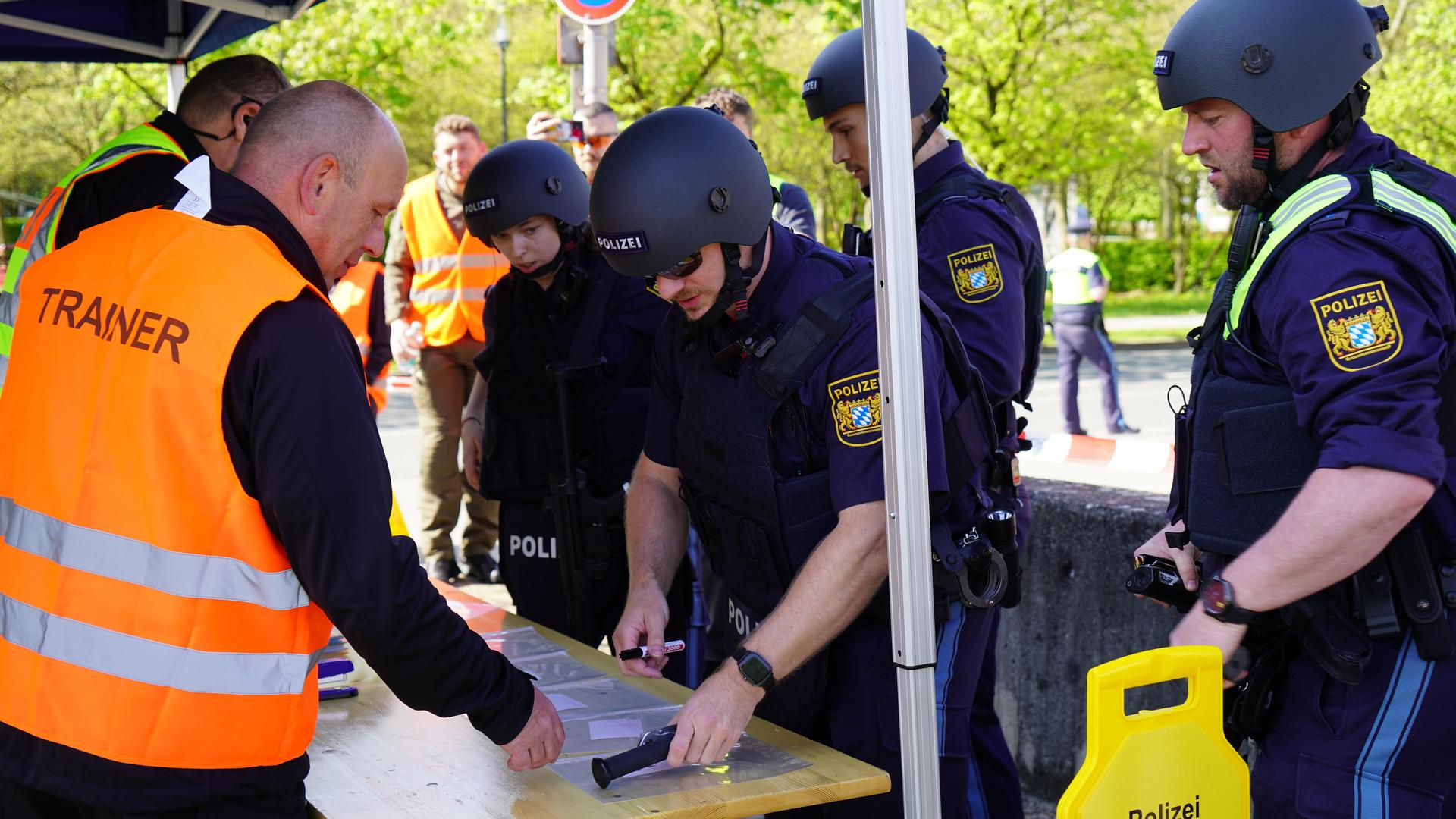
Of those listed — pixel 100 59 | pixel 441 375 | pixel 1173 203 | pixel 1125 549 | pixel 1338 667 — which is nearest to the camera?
pixel 1338 667

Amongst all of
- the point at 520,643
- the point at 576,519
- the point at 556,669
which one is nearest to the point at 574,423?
the point at 576,519

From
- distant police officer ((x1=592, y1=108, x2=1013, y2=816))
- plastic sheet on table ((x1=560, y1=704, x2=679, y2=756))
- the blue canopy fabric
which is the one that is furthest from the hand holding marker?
the blue canopy fabric

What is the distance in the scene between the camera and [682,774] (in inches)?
93.0

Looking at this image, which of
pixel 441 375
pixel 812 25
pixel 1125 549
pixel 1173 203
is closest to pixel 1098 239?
pixel 1173 203

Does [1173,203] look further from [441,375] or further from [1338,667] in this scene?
[1338,667]

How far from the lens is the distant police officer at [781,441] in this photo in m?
2.49

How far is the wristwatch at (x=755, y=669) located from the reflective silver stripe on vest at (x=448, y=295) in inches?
185

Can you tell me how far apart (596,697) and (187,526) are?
1095mm

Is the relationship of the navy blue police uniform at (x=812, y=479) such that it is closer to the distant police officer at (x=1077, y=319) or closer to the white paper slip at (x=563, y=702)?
the white paper slip at (x=563, y=702)

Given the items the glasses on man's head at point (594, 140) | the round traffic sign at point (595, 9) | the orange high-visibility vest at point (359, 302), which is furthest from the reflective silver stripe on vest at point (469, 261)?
the round traffic sign at point (595, 9)

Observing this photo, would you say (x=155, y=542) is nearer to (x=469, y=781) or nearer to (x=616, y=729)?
(x=469, y=781)

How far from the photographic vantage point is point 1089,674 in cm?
194

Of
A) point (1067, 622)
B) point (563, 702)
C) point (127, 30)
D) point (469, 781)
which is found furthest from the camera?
point (127, 30)

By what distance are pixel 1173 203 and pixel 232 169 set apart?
34.2 m
